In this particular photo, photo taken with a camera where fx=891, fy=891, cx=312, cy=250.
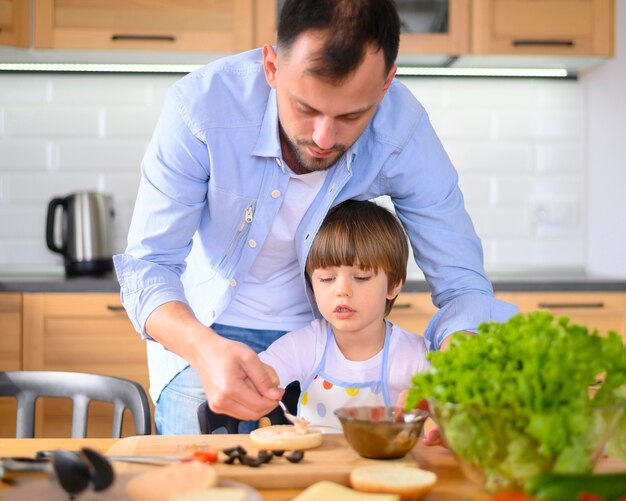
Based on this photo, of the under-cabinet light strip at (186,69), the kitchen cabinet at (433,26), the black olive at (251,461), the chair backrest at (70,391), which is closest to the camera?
the black olive at (251,461)

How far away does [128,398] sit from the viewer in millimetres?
1602

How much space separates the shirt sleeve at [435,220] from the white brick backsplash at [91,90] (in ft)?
6.30

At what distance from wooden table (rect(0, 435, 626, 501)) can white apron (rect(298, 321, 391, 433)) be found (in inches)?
18.3

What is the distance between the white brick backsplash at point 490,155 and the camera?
3529 millimetres

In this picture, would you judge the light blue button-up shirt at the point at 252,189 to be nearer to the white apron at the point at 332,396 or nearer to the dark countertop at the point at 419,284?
the white apron at the point at 332,396

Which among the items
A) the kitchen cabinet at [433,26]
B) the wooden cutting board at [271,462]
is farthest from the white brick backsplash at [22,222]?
the wooden cutting board at [271,462]

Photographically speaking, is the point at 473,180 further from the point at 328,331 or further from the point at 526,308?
the point at 328,331

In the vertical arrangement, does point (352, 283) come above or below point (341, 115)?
below

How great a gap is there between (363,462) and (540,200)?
2.55 m

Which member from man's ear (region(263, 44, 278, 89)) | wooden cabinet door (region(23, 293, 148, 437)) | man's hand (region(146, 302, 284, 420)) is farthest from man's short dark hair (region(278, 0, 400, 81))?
wooden cabinet door (region(23, 293, 148, 437))

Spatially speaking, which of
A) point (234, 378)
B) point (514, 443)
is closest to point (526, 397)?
point (514, 443)

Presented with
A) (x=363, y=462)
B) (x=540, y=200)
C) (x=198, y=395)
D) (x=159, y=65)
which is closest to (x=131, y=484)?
(x=363, y=462)

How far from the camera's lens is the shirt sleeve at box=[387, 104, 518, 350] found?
1744 mm

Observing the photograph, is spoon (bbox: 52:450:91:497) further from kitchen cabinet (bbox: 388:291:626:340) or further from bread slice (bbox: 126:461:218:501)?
kitchen cabinet (bbox: 388:291:626:340)
